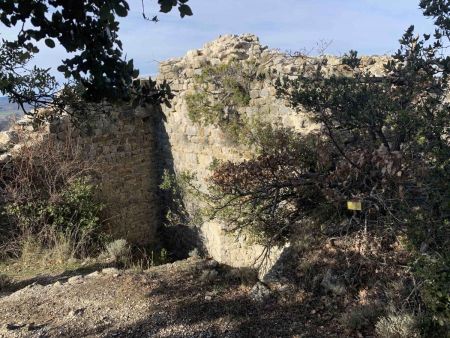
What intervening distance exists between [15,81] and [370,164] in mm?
3219

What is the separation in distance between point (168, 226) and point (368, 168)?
5905 mm

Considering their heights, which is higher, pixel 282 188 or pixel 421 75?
pixel 421 75

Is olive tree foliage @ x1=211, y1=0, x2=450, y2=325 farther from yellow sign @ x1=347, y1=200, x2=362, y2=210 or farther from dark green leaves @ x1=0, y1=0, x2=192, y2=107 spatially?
dark green leaves @ x1=0, y1=0, x2=192, y2=107

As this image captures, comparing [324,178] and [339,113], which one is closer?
[339,113]

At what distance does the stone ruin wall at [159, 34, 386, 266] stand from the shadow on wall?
15 centimetres

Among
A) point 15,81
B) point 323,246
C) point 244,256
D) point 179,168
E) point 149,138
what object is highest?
point 15,81

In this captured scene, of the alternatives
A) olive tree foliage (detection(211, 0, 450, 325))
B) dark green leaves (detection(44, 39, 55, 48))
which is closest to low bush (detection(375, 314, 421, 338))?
olive tree foliage (detection(211, 0, 450, 325))

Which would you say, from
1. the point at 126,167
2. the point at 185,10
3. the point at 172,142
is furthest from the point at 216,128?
the point at 185,10

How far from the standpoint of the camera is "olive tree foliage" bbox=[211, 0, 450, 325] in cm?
314

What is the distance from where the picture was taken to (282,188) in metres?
5.72

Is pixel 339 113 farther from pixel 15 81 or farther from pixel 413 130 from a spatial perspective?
pixel 15 81

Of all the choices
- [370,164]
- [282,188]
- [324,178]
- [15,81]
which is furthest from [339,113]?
[15,81]

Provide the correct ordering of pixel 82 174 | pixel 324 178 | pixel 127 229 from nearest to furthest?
pixel 324 178, pixel 82 174, pixel 127 229

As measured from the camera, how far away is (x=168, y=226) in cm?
948
